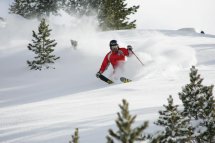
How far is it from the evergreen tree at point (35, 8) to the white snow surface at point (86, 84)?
15.0 meters

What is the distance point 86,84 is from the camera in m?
14.5

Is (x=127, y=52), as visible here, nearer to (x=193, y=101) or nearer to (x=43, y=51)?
(x=43, y=51)

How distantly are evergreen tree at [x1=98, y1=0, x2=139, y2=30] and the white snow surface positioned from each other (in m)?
7.72

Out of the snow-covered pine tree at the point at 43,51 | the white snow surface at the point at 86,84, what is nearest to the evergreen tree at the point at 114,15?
the white snow surface at the point at 86,84

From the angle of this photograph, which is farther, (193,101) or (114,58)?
(114,58)

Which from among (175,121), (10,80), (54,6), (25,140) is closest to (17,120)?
(25,140)

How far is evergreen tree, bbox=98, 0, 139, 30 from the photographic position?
35.2 m

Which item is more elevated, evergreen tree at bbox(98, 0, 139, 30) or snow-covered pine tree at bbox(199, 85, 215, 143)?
evergreen tree at bbox(98, 0, 139, 30)

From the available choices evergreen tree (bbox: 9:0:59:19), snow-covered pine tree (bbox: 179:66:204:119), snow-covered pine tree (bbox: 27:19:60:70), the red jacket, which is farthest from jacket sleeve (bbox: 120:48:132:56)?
evergreen tree (bbox: 9:0:59:19)

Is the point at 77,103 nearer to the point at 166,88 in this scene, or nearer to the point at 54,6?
the point at 166,88

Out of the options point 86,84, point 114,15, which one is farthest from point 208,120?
point 114,15

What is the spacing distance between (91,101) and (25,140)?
3278 millimetres

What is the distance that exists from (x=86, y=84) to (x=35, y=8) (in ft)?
106

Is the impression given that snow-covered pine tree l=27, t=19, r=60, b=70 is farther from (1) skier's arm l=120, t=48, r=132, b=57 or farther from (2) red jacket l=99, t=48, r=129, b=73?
(1) skier's arm l=120, t=48, r=132, b=57
